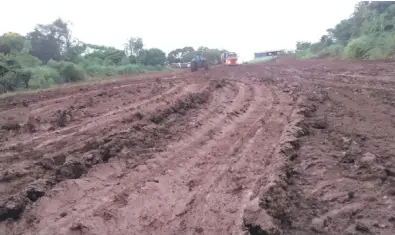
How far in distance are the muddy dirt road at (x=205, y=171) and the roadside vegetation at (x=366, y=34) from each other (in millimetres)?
15741

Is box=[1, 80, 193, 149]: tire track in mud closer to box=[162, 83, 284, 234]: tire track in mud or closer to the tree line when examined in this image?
box=[162, 83, 284, 234]: tire track in mud

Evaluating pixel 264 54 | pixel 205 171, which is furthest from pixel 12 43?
pixel 264 54

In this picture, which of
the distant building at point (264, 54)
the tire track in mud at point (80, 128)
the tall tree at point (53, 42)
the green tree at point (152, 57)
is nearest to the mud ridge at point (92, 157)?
the tire track in mud at point (80, 128)

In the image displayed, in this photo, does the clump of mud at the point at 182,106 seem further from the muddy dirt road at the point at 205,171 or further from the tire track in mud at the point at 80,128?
the tire track in mud at the point at 80,128

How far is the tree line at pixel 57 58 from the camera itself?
675 inches

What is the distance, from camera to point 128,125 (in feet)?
21.7

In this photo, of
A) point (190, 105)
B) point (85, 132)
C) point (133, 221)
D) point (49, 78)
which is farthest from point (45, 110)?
point (49, 78)

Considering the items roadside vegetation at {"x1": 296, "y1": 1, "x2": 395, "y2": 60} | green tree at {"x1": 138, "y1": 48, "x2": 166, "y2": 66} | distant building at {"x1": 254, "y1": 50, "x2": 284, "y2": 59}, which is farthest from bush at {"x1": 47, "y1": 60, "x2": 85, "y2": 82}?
distant building at {"x1": 254, "y1": 50, "x2": 284, "y2": 59}

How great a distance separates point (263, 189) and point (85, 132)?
4029 millimetres

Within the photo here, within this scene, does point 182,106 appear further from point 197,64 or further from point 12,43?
point 12,43

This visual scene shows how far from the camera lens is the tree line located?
1716 centimetres

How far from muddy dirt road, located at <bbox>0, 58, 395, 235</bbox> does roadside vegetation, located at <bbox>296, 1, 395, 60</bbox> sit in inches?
620

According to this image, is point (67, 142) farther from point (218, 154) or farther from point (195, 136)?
point (218, 154)

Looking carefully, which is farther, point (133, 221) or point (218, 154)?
point (218, 154)
